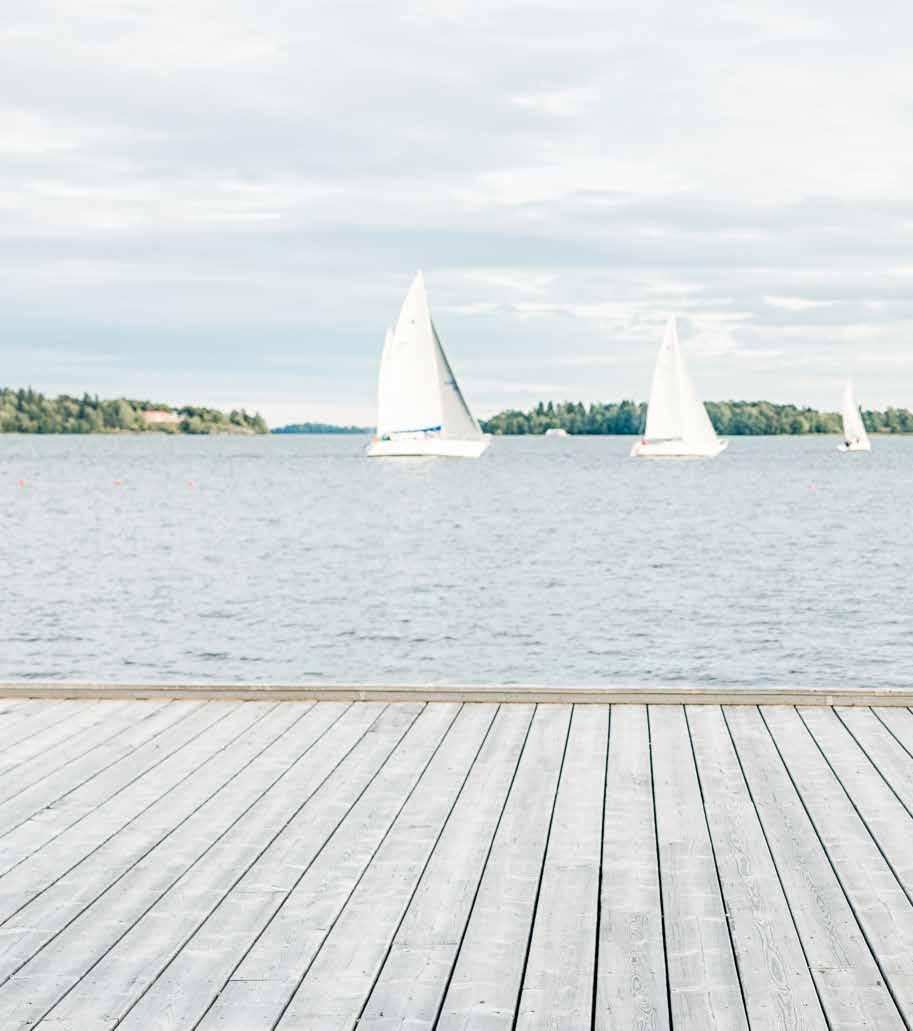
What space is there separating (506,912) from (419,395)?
2621 inches

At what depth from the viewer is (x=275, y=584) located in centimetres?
2889

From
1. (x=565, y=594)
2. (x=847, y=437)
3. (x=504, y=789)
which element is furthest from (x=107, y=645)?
(x=847, y=437)

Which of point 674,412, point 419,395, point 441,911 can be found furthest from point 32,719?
point 674,412

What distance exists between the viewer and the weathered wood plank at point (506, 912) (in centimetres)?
344

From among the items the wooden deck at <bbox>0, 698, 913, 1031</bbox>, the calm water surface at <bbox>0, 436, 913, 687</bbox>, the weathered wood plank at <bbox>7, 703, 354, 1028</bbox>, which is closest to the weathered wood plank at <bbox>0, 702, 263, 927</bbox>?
the wooden deck at <bbox>0, 698, 913, 1031</bbox>

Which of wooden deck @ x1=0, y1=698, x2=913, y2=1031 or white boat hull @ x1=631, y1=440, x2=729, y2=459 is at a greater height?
wooden deck @ x1=0, y1=698, x2=913, y2=1031

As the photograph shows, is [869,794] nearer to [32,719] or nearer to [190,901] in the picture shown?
[190,901]

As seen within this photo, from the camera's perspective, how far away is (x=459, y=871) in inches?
176

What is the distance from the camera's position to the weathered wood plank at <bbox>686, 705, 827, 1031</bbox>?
3438 millimetres

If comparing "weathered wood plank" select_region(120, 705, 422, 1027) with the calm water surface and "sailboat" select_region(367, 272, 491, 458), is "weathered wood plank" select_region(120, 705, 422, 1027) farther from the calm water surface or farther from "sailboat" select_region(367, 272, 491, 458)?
"sailboat" select_region(367, 272, 491, 458)

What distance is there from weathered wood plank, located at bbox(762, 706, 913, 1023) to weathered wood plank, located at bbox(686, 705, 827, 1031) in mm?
222

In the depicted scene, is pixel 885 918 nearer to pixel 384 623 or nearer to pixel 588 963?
pixel 588 963

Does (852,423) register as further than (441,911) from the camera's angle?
Yes

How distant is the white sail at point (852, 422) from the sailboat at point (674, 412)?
74.9ft
